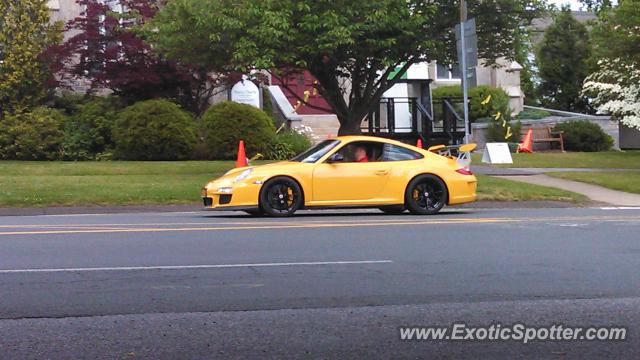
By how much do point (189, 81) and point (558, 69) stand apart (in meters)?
23.2

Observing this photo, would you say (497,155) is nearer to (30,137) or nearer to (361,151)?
(361,151)

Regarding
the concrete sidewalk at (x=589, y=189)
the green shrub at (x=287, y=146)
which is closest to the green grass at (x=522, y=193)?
the concrete sidewalk at (x=589, y=189)

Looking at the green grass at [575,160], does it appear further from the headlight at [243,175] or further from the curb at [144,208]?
the headlight at [243,175]

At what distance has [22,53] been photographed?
953 inches

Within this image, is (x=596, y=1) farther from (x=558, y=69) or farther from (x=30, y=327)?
(x=30, y=327)

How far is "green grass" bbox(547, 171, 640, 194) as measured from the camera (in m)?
18.5

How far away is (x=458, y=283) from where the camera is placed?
7.64m

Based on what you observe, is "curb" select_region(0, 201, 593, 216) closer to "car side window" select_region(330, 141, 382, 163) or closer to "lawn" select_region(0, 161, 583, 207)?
"lawn" select_region(0, 161, 583, 207)

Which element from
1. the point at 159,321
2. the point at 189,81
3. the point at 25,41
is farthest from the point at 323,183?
the point at 25,41

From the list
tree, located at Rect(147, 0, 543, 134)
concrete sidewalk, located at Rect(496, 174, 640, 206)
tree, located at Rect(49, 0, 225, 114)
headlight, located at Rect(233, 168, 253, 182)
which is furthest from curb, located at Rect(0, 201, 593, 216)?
tree, located at Rect(49, 0, 225, 114)

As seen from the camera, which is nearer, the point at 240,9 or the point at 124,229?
the point at 124,229

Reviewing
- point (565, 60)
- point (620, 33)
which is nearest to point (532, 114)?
point (565, 60)

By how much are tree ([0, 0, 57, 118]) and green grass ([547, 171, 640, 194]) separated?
52.7 ft

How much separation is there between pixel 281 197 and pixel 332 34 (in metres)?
5.07
